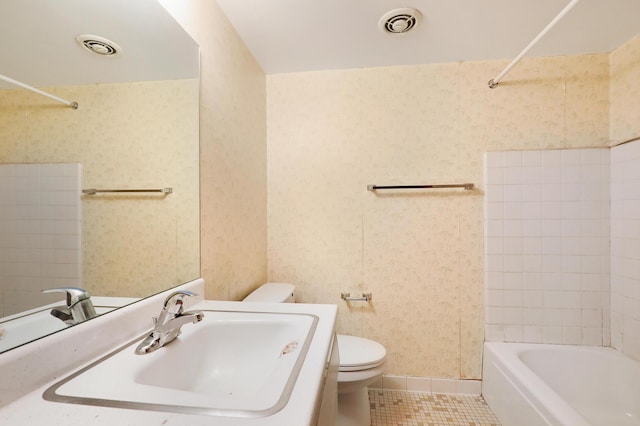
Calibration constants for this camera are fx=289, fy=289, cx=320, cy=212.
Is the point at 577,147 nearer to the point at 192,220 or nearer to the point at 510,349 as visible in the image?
the point at 510,349

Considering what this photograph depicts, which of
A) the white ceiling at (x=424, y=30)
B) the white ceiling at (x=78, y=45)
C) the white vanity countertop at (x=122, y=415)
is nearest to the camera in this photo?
the white vanity countertop at (x=122, y=415)

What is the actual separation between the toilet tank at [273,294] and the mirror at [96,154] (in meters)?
0.50

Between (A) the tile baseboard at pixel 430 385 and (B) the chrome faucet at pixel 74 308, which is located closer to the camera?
(B) the chrome faucet at pixel 74 308

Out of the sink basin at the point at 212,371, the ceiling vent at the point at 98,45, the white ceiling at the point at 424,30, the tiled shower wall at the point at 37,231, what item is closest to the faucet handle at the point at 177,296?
the sink basin at the point at 212,371

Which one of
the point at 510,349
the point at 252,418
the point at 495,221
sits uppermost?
the point at 495,221

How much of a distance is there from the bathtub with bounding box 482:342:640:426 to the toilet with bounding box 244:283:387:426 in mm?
659

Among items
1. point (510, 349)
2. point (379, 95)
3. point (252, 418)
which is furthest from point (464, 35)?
point (252, 418)

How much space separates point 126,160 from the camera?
2.77 ft

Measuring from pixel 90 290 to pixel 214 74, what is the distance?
1009 mm

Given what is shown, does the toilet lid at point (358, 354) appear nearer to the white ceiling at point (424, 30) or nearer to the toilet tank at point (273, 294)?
the toilet tank at point (273, 294)

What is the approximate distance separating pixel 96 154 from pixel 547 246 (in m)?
2.28

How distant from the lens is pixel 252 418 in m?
0.48

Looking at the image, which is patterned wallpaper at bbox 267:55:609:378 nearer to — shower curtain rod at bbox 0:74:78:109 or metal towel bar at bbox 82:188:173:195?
metal towel bar at bbox 82:188:173:195

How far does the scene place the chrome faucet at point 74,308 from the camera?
2.19 feet
